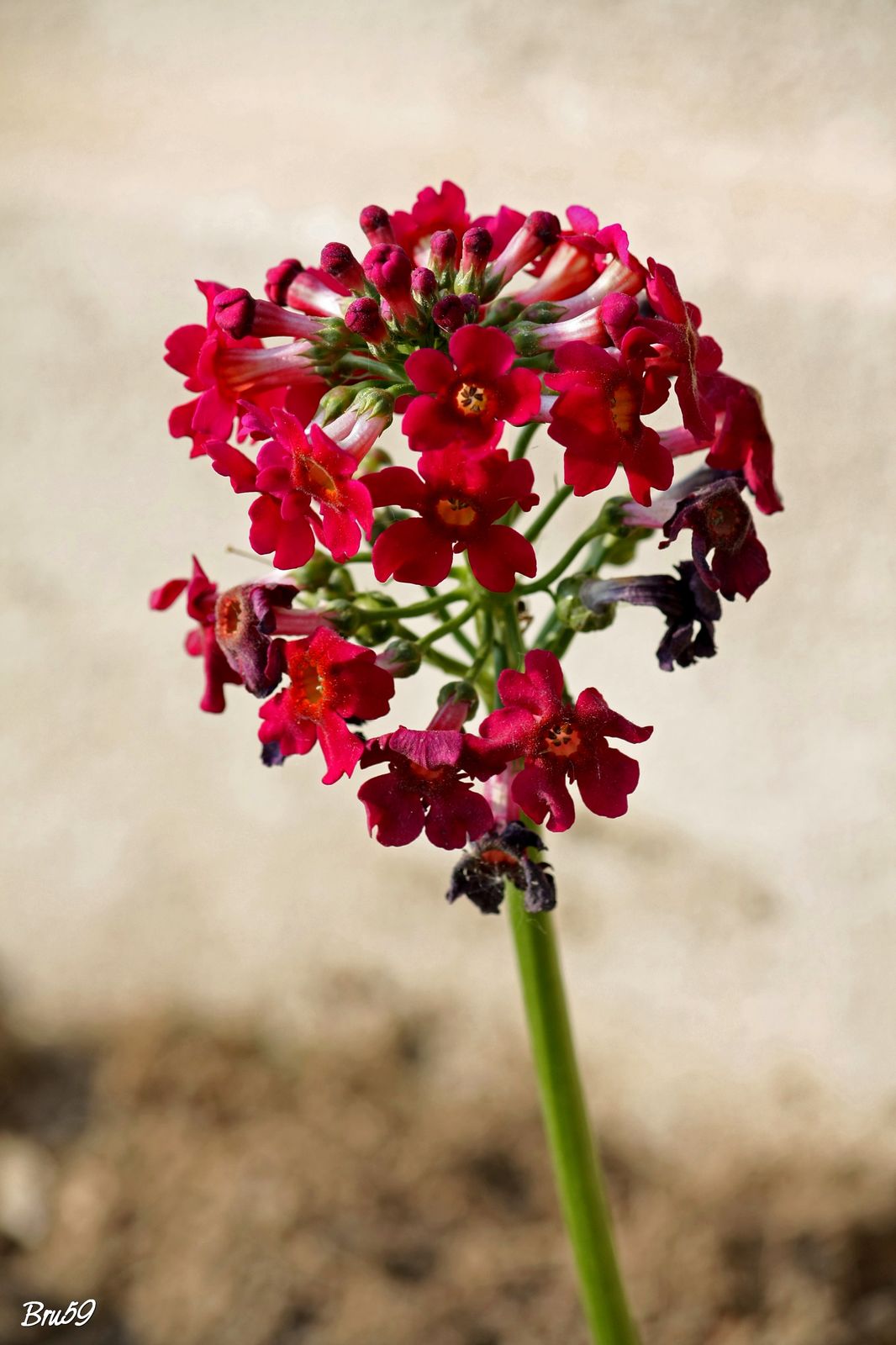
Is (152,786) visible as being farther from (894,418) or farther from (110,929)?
(894,418)

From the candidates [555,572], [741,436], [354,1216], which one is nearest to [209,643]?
[555,572]

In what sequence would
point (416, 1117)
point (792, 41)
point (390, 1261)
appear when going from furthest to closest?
point (416, 1117) → point (390, 1261) → point (792, 41)

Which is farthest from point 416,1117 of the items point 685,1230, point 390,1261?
point 685,1230

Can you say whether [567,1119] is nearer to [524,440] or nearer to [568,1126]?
[568,1126]

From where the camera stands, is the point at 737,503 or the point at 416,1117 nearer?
the point at 737,503
